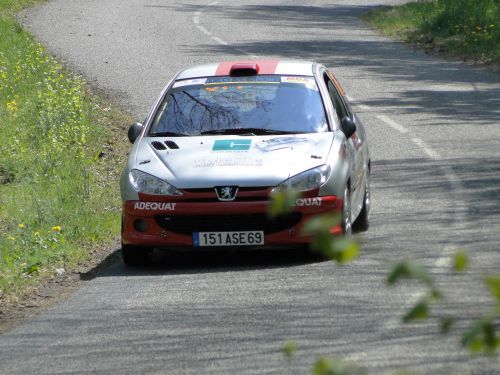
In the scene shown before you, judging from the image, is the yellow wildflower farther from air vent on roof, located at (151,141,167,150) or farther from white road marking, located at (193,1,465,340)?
air vent on roof, located at (151,141,167,150)

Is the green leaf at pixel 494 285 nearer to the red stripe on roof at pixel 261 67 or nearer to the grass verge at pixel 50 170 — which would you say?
the grass verge at pixel 50 170

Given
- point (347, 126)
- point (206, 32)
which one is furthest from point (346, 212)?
point (206, 32)

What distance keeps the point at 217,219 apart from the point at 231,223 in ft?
0.35

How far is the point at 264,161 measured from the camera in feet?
31.8

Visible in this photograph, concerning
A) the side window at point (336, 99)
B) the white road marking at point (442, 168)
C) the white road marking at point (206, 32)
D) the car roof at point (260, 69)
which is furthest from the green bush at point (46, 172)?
the white road marking at point (206, 32)

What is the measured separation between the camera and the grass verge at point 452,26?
2551 cm

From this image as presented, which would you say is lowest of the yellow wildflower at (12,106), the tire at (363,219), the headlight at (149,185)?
the yellow wildflower at (12,106)

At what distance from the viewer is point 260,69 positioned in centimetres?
1122

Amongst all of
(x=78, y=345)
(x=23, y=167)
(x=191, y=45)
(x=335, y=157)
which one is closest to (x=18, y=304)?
(x=78, y=345)

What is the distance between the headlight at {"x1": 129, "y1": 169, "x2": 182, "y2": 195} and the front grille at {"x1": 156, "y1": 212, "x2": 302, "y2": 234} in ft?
0.64

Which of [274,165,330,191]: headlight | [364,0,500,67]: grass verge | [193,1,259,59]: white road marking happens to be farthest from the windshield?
[193,1,259,59]: white road marking

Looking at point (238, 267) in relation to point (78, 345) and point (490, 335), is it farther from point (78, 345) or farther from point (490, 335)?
point (490, 335)

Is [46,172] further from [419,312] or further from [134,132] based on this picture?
[419,312]

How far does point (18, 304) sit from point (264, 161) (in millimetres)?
2051
